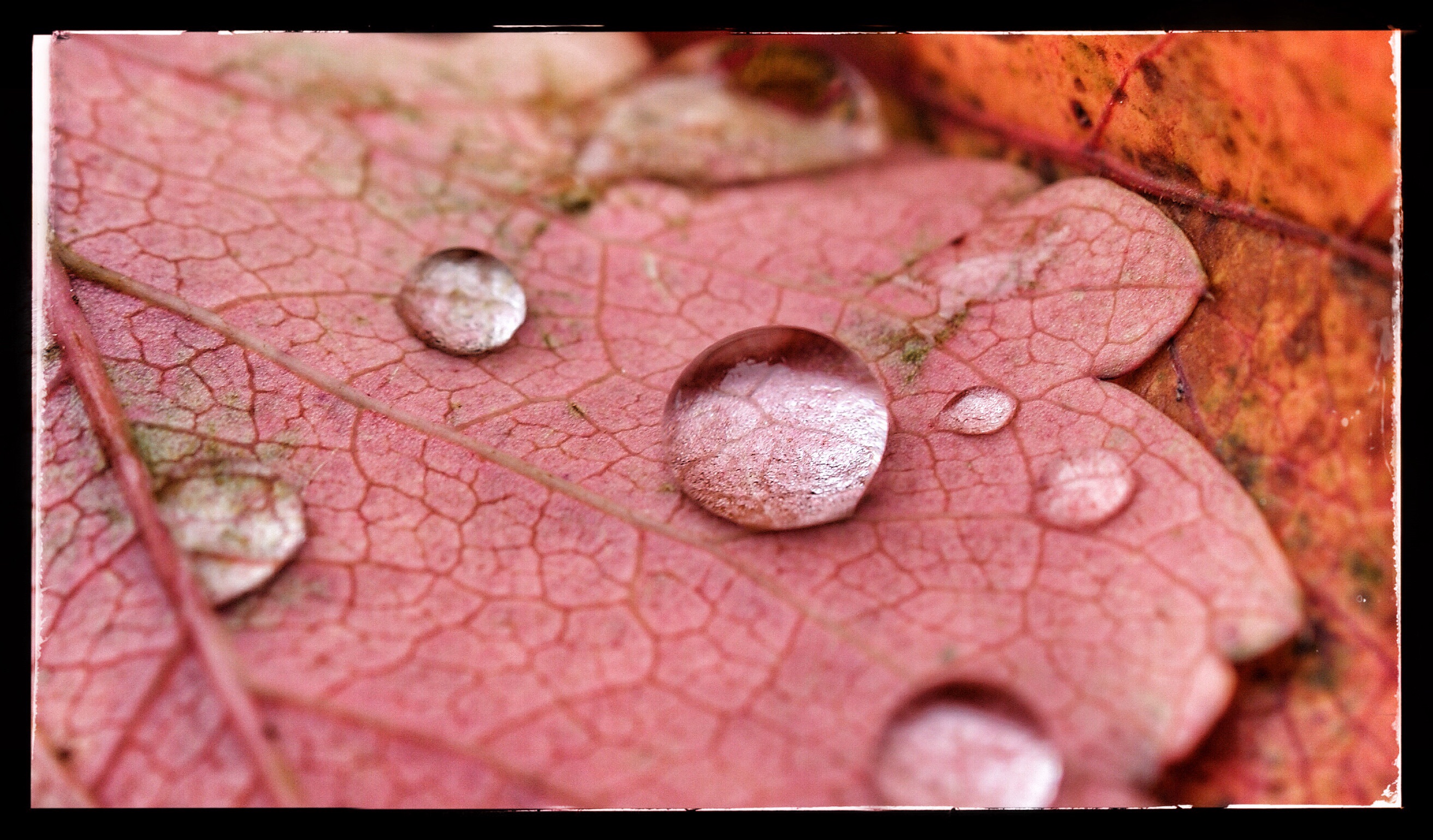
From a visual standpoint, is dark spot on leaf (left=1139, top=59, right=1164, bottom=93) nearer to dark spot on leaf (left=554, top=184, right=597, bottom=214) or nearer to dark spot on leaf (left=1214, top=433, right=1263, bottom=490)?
dark spot on leaf (left=1214, top=433, right=1263, bottom=490)

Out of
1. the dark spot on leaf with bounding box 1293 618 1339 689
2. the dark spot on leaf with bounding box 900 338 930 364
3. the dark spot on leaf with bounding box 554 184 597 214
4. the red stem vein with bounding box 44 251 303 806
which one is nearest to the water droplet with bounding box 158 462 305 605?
the red stem vein with bounding box 44 251 303 806

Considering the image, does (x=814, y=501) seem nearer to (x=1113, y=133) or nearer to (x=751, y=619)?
(x=751, y=619)

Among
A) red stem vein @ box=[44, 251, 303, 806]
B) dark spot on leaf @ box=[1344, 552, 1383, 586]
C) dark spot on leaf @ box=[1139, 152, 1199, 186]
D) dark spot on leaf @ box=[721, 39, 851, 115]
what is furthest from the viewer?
dark spot on leaf @ box=[721, 39, 851, 115]

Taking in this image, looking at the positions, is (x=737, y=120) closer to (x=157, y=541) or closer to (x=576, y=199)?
(x=576, y=199)

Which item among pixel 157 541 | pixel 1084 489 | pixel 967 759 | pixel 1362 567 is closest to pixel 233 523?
pixel 157 541
